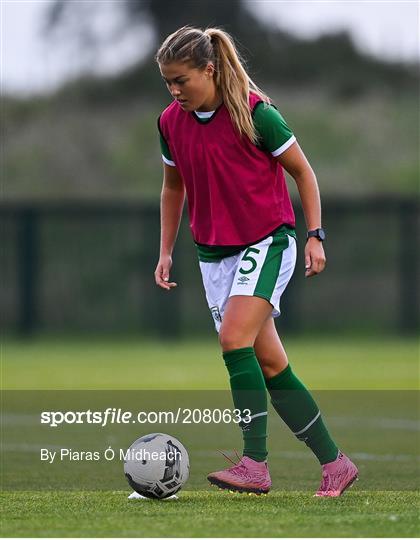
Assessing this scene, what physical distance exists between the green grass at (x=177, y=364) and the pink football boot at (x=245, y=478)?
7.07 meters

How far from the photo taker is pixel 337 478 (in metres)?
5.64

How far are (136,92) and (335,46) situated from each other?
6.12 metres

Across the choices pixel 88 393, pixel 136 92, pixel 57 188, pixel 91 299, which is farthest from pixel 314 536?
pixel 136 92

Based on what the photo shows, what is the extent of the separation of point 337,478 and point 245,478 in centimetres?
46

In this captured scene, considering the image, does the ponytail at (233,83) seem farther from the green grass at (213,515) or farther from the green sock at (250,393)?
the green grass at (213,515)

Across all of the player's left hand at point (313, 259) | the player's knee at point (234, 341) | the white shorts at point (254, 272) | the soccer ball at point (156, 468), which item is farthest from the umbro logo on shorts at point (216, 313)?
the soccer ball at point (156, 468)

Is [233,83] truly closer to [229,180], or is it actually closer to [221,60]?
[221,60]

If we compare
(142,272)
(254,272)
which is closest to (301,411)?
(254,272)

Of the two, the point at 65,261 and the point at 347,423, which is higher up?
the point at 347,423

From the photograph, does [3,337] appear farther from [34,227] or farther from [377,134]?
[377,134]

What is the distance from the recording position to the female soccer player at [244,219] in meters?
5.47

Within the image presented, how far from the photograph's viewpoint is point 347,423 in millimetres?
9727

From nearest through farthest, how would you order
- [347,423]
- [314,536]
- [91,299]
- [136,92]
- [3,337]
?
1. [314,536]
2. [347,423]
3. [3,337]
4. [91,299]
5. [136,92]

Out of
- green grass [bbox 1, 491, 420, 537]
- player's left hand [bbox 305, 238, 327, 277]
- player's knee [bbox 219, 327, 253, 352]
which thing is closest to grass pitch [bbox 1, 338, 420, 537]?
green grass [bbox 1, 491, 420, 537]
